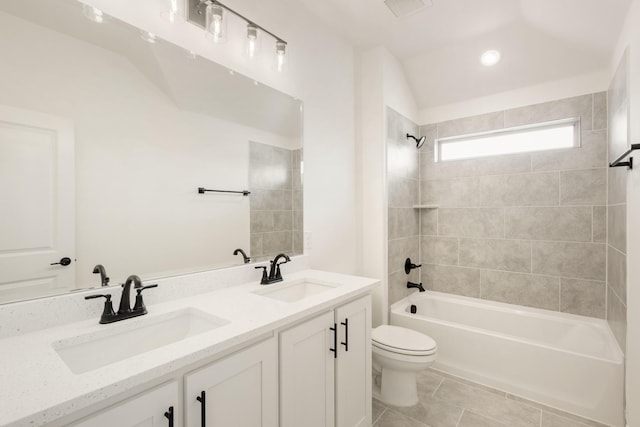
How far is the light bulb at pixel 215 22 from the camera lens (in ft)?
4.89

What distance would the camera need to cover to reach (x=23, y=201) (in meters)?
1.01

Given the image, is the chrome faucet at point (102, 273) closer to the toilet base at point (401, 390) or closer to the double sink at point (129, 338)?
the double sink at point (129, 338)

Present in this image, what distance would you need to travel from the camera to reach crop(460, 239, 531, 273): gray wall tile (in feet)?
8.82

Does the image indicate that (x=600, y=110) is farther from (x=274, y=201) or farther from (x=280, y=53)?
(x=274, y=201)

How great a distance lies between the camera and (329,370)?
4.60 ft

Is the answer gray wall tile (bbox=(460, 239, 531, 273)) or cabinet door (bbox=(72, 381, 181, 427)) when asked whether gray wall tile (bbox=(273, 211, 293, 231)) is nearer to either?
cabinet door (bbox=(72, 381, 181, 427))

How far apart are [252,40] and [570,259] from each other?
303 centimetres

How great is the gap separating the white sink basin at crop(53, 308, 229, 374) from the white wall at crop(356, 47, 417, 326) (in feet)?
5.61

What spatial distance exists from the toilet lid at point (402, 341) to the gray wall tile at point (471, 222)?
1.32 m

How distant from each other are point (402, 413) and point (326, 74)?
8.43 ft

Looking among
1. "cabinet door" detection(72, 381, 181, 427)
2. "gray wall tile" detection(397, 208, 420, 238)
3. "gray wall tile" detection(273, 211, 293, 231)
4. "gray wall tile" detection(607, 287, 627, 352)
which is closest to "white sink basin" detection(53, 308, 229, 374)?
"cabinet door" detection(72, 381, 181, 427)

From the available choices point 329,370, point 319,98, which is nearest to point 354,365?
point 329,370

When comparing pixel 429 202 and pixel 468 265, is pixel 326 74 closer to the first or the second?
pixel 429 202

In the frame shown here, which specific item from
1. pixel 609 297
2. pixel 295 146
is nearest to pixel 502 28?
pixel 295 146
